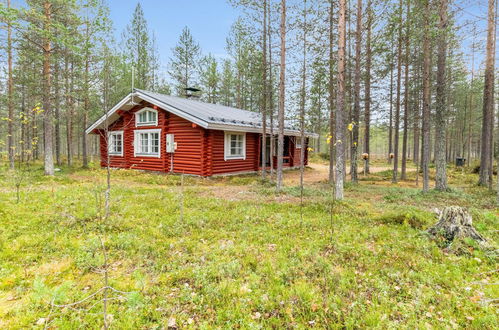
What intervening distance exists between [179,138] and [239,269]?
1093cm

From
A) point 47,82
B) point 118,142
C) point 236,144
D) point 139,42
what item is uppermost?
point 139,42

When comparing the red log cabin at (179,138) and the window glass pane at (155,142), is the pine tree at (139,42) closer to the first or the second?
the red log cabin at (179,138)

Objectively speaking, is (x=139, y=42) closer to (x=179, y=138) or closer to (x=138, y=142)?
(x=138, y=142)

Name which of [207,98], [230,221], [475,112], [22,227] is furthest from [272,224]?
[475,112]

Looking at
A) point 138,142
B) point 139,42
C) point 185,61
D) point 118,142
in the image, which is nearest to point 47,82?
point 138,142

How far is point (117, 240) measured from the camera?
14.7 ft

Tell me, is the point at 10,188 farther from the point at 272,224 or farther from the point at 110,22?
the point at 272,224

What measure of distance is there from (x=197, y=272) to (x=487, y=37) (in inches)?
537

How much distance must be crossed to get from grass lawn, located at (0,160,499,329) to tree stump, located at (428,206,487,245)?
0.80 ft

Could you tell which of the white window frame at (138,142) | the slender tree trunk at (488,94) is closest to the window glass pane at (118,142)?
Answer: the white window frame at (138,142)

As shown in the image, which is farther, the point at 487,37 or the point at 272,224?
the point at 487,37

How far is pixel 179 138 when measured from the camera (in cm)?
1348

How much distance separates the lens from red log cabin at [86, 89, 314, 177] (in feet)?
41.6

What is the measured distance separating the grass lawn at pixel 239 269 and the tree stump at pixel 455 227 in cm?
24
